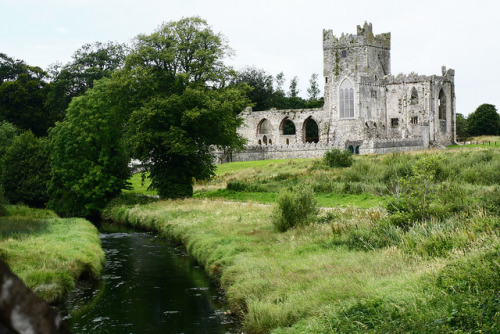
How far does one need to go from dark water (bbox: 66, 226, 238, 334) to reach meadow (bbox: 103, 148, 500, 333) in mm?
522

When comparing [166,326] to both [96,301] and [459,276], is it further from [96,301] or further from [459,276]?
[459,276]

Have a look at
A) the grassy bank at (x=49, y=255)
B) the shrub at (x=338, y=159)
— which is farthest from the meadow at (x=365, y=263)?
the shrub at (x=338, y=159)

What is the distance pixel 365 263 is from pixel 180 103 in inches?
836

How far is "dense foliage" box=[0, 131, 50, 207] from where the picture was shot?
36.8 meters

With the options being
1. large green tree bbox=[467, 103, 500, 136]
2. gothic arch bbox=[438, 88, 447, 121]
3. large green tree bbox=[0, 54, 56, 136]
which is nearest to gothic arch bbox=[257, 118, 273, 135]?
gothic arch bbox=[438, 88, 447, 121]

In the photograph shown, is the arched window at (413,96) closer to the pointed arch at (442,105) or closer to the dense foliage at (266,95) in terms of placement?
the pointed arch at (442,105)

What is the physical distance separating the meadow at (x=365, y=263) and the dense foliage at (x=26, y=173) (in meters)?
18.6

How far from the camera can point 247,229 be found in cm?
1800

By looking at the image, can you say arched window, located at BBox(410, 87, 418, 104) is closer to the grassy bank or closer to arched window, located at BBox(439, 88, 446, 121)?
arched window, located at BBox(439, 88, 446, 121)

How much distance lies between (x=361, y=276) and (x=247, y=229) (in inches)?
338

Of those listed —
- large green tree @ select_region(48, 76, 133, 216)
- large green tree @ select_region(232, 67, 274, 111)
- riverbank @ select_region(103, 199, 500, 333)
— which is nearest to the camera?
riverbank @ select_region(103, 199, 500, 333)

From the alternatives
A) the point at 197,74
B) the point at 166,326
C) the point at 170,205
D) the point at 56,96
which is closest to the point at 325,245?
the point at 166,326

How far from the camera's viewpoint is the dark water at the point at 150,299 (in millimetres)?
10750

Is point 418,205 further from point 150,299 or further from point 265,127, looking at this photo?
point 265,127
